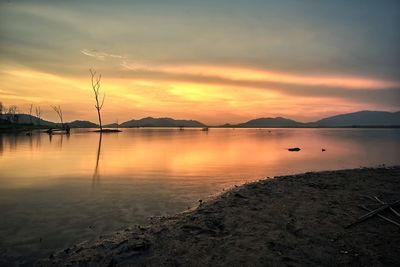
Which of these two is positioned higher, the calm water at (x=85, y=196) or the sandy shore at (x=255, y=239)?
the sandy shore at (x=255, y=239)

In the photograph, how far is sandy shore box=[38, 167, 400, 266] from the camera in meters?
7.59

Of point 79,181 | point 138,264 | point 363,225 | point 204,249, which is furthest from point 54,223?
point 363,225

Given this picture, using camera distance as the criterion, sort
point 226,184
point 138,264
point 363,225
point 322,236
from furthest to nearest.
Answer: point 226,184 < point 363,225 < point 322,236 < point 138,264

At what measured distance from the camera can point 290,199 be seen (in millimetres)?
13523

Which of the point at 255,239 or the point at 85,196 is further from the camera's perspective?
the point at 85,196

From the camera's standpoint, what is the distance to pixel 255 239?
345 inches

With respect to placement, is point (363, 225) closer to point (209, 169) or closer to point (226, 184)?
point (226, 184)

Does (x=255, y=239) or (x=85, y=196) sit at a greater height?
(x=255, y=239)

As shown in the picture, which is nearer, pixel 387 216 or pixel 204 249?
pixel 204 249

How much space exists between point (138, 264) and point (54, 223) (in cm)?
525

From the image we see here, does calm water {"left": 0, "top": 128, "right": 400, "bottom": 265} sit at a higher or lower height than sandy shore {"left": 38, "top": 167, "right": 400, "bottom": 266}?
lower

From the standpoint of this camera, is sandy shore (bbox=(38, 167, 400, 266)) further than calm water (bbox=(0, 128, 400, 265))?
No

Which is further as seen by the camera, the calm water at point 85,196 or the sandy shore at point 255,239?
the calm water at point 85,196

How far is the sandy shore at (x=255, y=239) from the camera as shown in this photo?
7594 mm
